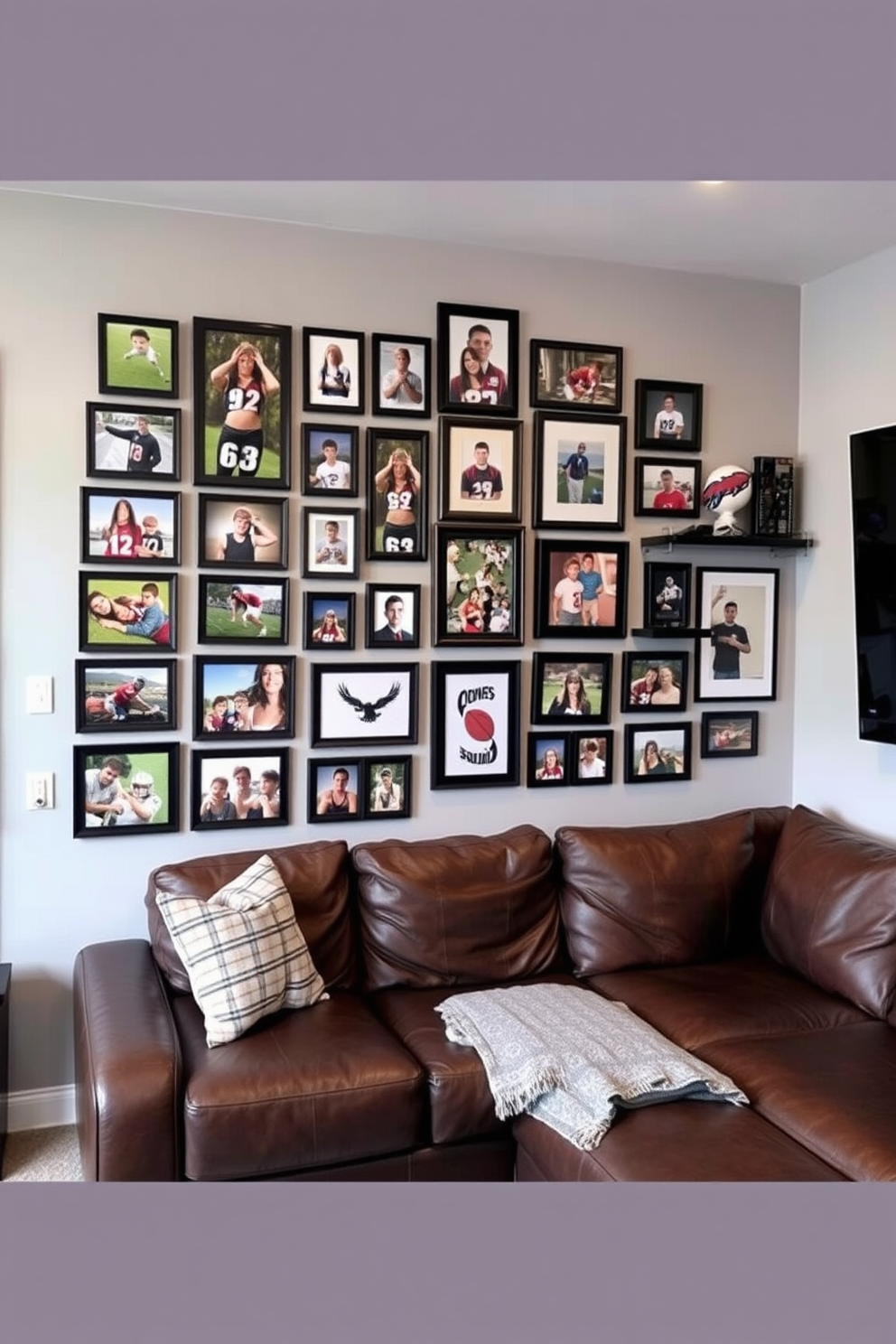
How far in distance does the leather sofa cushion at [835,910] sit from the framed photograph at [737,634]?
0.59 metres

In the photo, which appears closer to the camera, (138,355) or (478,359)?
(138,355)

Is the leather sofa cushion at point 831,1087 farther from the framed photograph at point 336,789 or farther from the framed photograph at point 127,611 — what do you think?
the framed photograph at point 127,611

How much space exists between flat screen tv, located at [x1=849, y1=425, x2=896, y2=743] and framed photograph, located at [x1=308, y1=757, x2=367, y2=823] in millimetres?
1634

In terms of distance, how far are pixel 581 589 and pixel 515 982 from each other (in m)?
1.32

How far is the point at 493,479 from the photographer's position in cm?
337

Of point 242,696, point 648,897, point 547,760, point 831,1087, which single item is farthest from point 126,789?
point 831,1087

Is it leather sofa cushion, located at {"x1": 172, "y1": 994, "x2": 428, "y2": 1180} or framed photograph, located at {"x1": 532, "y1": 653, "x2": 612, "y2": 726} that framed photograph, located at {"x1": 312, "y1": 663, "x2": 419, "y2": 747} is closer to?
framed photograph, located at {"x1": 532, "y1": 653, "x2": 612, "y2": 726}

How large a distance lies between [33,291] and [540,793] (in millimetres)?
2193

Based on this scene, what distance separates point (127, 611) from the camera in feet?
9.82

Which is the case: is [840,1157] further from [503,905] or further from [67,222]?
[67,222]

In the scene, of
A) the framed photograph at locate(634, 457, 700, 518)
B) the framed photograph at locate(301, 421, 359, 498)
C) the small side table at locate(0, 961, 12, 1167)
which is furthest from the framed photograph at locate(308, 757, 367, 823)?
the framed photograph at locate(634, 457, 700, 518)

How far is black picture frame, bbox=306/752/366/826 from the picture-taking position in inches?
127

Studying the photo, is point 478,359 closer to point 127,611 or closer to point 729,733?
point 127,611

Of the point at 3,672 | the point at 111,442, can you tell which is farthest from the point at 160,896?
the point at 111,442
